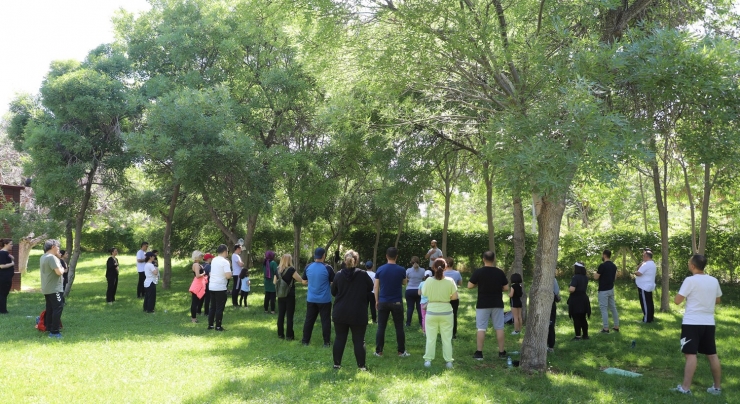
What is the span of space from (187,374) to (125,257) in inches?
1311

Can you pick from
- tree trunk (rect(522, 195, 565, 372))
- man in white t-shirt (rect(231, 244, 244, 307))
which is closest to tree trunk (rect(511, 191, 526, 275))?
tree trunk (rect(522, 195, 565, 372))

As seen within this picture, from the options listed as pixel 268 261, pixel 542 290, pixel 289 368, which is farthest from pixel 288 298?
pixel 542 290

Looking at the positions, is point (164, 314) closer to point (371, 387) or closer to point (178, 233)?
point (371, 387)

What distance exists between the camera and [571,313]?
10820mm

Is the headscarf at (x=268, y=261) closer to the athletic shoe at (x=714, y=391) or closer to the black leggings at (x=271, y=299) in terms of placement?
the black leggings at (x=271, y=299)

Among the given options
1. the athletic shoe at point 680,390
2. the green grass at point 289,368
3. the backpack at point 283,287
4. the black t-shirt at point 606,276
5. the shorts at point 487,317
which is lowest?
the green grass at point 289,368

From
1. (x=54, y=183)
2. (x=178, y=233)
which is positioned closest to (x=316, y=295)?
(x=54, y=183)

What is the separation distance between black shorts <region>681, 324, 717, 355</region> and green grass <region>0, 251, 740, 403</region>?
0.56 m

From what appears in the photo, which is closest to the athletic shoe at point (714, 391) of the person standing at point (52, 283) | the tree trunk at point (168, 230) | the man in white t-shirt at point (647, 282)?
the man in white t-shirt at point (647, 282)

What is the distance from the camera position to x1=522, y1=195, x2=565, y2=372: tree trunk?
835 centimetres

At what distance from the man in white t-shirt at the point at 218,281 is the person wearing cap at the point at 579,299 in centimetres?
636

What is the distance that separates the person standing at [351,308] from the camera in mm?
7848

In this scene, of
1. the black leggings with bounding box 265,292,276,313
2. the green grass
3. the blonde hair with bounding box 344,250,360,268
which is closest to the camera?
the green grass

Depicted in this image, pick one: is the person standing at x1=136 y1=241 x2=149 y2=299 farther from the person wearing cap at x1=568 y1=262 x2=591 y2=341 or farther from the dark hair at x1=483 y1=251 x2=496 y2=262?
the person wearing cap at x1=568 y1=262 x2=591 y2=341
